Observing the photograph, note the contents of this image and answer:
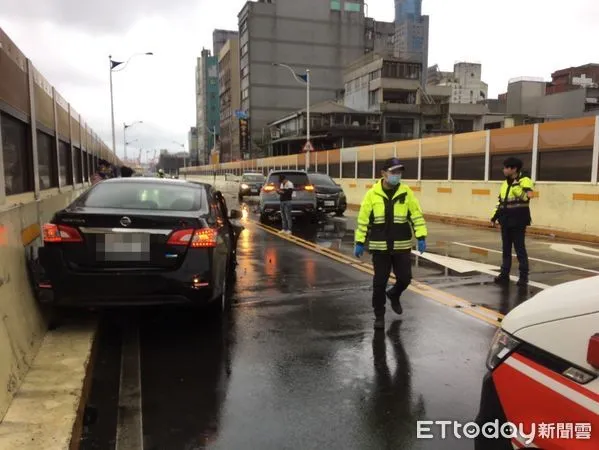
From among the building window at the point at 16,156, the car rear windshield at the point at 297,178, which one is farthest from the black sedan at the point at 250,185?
the building window at the point at 16,156

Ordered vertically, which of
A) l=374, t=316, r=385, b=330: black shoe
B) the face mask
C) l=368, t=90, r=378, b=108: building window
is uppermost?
l=368, t=90, r=378, b=108: building window

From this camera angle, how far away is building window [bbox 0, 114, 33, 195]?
5.32m

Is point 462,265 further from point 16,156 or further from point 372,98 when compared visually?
point 372,98

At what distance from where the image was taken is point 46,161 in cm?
840

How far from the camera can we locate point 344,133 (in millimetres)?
66500

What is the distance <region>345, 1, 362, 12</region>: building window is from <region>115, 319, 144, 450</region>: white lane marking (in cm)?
11334

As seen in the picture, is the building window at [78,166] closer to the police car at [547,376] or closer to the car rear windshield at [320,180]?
the car rear windshield at [320,180]

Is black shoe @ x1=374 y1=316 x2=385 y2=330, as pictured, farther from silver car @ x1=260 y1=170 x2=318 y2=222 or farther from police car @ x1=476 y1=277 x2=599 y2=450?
silver car @ x1=260 y1=170 x2=318 y2=222

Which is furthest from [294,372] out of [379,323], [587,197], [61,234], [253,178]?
[253,178]

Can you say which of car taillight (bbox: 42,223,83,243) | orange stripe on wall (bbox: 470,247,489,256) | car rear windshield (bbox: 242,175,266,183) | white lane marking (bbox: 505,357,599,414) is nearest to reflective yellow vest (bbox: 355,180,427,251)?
car taillight (bbox: 42,223,83,243)

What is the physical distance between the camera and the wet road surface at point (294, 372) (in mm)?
3418

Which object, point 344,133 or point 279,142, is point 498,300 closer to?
point 344,133

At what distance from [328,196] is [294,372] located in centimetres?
1404

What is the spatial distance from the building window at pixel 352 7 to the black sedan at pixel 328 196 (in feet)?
325
